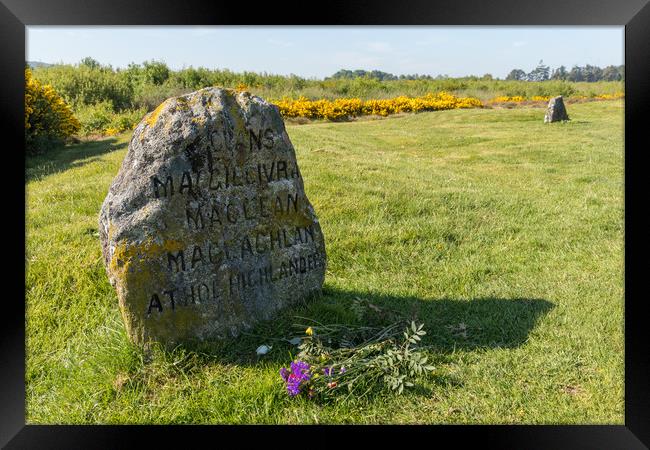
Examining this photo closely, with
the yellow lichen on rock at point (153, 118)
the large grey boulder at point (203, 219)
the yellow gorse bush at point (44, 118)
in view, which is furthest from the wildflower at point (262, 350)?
the yellow gorse bush at point (44, 118)

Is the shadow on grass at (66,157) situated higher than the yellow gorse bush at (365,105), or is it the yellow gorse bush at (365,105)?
the yellow gorse bush at (365,105)

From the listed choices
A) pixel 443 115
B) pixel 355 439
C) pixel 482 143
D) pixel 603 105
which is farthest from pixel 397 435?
pixel 603 105

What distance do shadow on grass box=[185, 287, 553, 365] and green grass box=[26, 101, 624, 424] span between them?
2 cm

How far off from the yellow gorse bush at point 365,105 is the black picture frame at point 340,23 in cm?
1230

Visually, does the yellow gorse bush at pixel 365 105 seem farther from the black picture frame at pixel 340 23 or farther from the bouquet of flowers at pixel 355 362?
the bouquet of flowers at pixel 355 362

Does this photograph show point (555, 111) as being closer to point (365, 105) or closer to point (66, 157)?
point (365, 105)

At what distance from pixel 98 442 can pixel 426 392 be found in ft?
7.92

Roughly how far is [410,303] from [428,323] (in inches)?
17.2

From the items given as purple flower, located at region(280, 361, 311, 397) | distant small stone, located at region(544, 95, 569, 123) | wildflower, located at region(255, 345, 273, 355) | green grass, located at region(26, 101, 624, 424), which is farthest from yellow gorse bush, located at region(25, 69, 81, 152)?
distant small stone, located at region(544, 95, 569, 123)

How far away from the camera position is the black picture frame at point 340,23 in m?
4.24

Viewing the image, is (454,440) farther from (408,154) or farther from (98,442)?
(408,154)

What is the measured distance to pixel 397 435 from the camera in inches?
154

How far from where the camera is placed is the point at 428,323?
16.5ft

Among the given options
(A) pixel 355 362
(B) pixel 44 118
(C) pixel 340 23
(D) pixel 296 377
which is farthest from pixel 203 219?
(B) pixel 44 118
